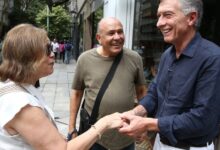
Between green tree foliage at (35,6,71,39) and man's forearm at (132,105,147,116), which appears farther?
green tree foliage at (35,6,71,39)

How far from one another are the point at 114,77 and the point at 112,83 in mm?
60

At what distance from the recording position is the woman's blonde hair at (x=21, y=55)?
7.56 feet

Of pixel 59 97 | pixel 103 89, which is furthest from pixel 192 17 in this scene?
pixel 59 97

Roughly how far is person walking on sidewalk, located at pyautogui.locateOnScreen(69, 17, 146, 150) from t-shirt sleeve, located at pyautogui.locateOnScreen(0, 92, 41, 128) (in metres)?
1.45

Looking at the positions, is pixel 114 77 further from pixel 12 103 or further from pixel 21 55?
pixel 12 103

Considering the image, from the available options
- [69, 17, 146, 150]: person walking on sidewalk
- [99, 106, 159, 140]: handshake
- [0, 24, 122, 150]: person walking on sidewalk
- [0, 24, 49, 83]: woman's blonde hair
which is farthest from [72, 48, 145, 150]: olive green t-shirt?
[0, 24, 49, 83]: woman's blonde hair

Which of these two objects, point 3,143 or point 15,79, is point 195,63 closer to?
point 15,79

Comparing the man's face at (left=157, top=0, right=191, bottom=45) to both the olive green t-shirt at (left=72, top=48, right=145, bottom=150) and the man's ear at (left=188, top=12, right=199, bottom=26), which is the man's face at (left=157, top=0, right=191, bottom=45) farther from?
the olive green t-shirt at (left=72, top=48, right=145, bottom=150)

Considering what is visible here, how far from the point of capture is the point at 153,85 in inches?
118

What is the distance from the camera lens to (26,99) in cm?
220

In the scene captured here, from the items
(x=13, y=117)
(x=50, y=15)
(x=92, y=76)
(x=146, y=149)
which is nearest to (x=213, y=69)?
(x=13, y=117)

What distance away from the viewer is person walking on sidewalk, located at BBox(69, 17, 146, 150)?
3.61 m

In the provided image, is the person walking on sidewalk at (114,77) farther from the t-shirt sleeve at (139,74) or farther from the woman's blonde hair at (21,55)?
the woman's blonde hair at (21,55)

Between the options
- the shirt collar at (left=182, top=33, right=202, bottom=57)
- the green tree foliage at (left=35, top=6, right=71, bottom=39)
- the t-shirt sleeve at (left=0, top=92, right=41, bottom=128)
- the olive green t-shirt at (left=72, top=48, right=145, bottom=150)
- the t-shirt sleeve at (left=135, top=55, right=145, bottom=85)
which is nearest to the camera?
the t-shirt sleeve at (left=0, top=92, right=41, bottom=128)
